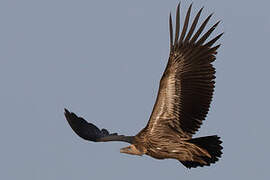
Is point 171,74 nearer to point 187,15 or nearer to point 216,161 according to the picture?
point 187,15

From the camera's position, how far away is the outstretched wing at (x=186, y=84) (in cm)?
1084

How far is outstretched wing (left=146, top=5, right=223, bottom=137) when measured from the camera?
427 inches

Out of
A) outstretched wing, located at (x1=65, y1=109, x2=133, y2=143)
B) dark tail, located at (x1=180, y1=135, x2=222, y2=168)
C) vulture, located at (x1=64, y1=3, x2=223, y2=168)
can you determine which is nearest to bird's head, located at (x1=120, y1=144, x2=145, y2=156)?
vulture, located at (x1=64, y1=3, x2=223, y2=168)

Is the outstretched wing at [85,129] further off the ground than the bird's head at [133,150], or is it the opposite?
the outstretched wing at [85,129]

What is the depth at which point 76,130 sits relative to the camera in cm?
1323

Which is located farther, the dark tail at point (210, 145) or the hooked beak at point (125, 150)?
the hooked beak at point (125, 150)

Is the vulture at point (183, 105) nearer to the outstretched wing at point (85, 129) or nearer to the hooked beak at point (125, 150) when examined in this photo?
the hooked beak at point (125, 150)

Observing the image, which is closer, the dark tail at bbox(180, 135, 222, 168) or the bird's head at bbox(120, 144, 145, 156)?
the dark tail at bbox(180, 135, 222, 168)

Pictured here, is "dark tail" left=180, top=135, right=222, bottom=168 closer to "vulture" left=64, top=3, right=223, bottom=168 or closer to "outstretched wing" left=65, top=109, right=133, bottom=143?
"vulture" left=64, top=3, right=223, bottom=168

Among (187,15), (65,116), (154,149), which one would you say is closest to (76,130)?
(65,116)

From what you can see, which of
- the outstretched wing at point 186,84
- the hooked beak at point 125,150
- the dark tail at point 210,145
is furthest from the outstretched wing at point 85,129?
the dark tail at point 210,145

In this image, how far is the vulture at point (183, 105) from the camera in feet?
35.6

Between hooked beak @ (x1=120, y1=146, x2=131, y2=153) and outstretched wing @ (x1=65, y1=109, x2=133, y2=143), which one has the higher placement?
outstretched wing @ (x1=65, y1=109, x2=133, y2=143)

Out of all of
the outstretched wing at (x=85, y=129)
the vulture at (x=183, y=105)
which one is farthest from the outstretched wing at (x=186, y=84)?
the outstretched wing at (x=85, y=129)
